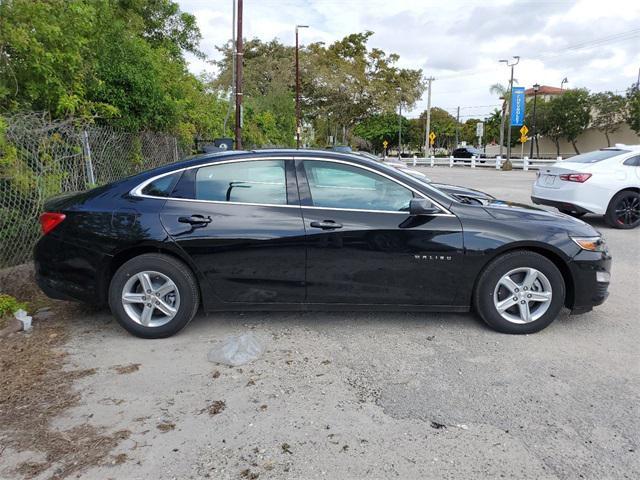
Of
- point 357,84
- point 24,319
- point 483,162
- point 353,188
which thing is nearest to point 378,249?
point 353,188

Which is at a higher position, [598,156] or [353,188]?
[598,156]

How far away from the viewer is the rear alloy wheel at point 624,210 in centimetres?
930

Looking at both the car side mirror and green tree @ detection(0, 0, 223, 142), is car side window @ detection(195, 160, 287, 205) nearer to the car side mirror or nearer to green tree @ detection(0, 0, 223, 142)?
the car side mirror

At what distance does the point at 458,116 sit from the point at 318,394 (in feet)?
278

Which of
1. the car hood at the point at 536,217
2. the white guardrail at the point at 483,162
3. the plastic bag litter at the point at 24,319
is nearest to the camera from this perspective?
the car hood at the point at 536,217

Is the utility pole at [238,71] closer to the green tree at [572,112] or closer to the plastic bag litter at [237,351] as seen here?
the plastic bag litter at [237,351]

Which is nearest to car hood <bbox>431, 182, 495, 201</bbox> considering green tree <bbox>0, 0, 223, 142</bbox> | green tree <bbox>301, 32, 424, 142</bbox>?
green tree <bbox>0, 0, 223, 142</bbox>

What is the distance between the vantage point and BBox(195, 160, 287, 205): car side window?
4211mm

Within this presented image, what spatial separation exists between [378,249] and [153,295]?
188 cm

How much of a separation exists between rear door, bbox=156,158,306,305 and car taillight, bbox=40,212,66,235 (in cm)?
90

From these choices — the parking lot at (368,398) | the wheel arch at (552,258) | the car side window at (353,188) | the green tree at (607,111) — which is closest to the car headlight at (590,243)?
the wheel arch at (552,258)

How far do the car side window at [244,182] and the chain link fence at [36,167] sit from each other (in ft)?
7.68

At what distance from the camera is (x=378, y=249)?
13.5ft

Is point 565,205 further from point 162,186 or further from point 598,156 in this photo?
point 162,186
